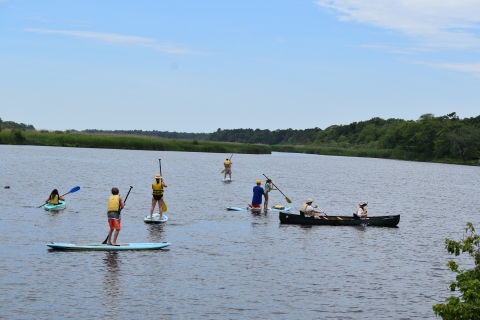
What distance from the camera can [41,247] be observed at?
23.2 m

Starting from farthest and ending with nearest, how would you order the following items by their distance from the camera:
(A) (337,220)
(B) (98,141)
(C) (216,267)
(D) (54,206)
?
(B) (98,141) < (D) (54,206) < (A) (337,220) < (C) (216,267)

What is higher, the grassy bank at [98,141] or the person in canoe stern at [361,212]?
the grassy bank at [98,141]

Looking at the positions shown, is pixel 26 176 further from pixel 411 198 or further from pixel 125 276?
pixel 125 276

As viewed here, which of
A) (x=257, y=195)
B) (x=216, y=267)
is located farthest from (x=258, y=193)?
(x=216, y=267)

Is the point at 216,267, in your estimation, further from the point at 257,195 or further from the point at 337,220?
the point at 257,195

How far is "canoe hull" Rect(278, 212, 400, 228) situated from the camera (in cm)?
3166

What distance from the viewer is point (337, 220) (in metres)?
32.2

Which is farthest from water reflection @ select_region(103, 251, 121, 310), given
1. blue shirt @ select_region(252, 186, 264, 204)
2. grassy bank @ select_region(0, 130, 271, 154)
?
grassy bank @ select_region(0, 130, 271, 154)

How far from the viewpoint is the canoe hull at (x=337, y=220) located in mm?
31661

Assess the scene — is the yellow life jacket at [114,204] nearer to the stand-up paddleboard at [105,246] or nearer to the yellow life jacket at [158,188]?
the stand-up paddleboard at [105,246]

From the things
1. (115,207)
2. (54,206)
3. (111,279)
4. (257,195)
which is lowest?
(111,279)

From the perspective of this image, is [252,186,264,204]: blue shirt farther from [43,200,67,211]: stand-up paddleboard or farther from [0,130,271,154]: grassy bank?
[0,130,271,154]: grassy bank

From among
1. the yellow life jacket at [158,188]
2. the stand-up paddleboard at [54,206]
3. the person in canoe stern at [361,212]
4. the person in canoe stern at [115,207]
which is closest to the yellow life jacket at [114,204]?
the person in canoe stern at [115,207]

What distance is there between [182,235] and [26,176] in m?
31.8
